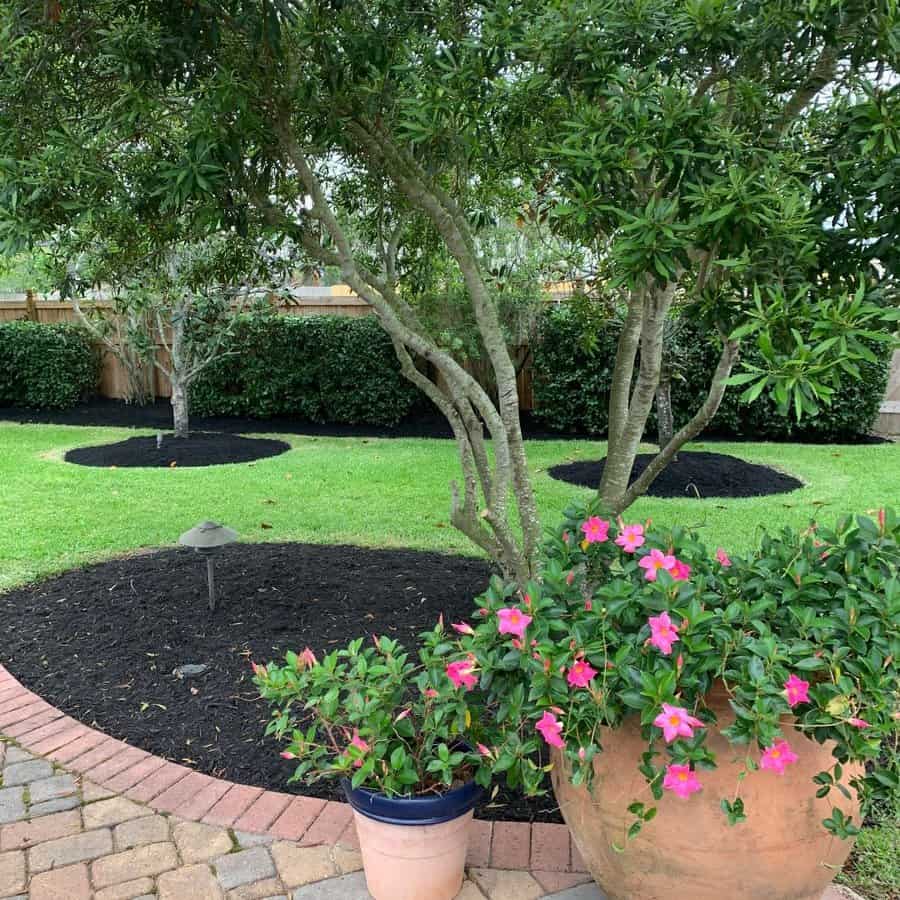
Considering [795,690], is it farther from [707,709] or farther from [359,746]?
[359,746]

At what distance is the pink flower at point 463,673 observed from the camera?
2.03m

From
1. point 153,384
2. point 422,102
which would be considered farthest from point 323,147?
point 153,384

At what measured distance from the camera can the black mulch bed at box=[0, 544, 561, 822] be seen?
9.89 ft

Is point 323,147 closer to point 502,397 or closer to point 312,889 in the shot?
point 502,397

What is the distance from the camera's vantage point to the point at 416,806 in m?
2.06

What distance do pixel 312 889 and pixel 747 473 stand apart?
6057mm

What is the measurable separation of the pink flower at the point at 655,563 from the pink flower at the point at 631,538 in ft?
0.22

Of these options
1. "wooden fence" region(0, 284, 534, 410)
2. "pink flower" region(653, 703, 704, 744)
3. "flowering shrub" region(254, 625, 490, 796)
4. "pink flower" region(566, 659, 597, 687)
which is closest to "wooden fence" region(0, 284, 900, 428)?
"wooden fence" region(0, 284, 534, 410)

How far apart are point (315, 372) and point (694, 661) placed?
30.5ft

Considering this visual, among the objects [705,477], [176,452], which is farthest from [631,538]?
[176,452]

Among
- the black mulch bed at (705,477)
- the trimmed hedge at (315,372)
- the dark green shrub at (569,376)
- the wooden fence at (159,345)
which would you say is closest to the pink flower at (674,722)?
the black mulch bed at (705,477)

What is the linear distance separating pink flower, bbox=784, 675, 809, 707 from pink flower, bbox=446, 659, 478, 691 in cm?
72

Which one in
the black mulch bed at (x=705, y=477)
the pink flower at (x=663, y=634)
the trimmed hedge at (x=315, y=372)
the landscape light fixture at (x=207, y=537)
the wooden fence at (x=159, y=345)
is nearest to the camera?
the pink flower at (x=663, y=634)

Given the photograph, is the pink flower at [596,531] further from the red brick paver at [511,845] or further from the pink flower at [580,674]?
the red brick paver at [511,845]
